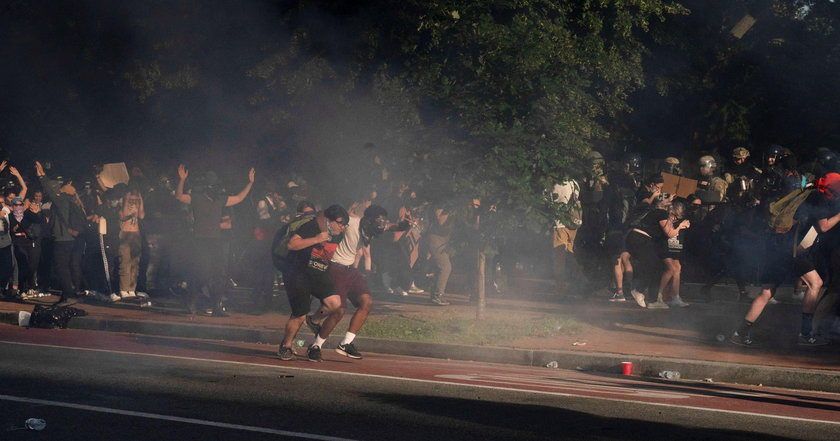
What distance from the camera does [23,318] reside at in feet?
44.0

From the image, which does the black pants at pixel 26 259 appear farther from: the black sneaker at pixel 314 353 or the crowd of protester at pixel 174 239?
the black sneaker at pixel 314 353

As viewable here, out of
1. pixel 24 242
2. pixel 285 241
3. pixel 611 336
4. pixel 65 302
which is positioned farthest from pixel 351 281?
pixel 24 242

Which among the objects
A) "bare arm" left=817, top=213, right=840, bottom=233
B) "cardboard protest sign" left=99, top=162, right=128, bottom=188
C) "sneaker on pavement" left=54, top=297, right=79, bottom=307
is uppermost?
"cardboard protest sign" left=99, top=162, right=128, bottom=188

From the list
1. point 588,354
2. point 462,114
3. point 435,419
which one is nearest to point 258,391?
point 435,419

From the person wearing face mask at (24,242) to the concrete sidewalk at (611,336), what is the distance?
0.88 m

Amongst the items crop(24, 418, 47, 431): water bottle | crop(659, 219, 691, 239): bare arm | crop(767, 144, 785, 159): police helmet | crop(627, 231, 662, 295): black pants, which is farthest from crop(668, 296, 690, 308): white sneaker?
crop(24, 418, 47, 431): water bottle

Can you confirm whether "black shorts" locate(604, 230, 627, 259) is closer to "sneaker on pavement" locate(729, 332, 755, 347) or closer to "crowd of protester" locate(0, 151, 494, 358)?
"crowd of protester" locate(0, 151, 494, 358)

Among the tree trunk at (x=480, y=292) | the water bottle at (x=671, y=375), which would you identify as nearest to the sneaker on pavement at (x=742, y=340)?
the water bottle at (x=671, y=375)

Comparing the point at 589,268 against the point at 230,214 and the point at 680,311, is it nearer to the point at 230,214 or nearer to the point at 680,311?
the point at 680,311

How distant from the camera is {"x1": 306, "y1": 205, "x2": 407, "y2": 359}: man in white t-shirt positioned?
1067 cm

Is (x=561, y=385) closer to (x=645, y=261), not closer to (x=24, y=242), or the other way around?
(x=645, y=261)

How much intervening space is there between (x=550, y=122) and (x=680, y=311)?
2.66 metres

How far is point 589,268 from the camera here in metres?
15.0

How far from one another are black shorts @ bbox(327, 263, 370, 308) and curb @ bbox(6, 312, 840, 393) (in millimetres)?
985
